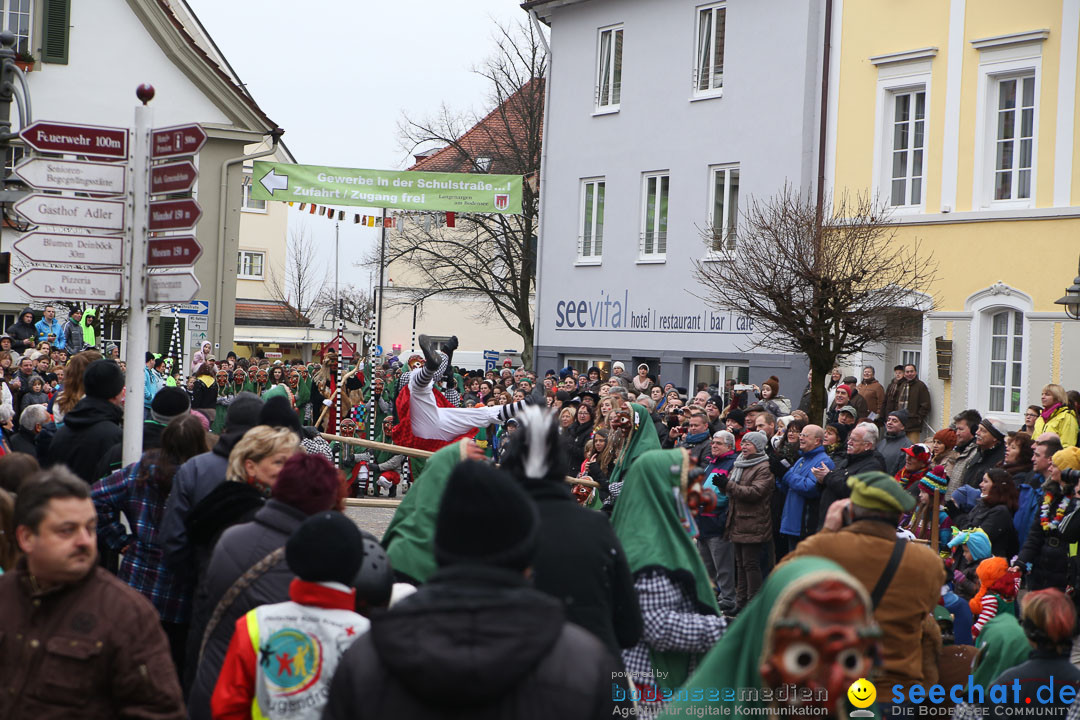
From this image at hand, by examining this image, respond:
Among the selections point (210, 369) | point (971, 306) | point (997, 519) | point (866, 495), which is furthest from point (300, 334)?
point (866, 495)

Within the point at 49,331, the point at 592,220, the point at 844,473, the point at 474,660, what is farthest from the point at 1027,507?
the point at 592,220

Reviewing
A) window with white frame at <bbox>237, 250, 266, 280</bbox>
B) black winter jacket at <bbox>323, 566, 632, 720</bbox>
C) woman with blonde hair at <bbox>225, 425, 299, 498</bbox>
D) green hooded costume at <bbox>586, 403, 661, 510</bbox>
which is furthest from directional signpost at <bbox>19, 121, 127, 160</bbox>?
window with white frame at <bbox>237, 250, 266, 280</bbox>

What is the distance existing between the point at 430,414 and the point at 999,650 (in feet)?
19.7

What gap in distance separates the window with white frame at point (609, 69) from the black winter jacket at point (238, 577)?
23748 millimetres

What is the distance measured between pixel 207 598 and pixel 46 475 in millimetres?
949

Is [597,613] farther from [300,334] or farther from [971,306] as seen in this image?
[300,334]

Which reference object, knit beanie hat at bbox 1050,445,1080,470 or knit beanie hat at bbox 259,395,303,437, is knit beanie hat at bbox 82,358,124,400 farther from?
knit beanie hat at bbox 1050,445,1080,470

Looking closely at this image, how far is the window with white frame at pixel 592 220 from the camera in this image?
2803cm

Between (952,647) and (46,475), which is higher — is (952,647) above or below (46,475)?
below

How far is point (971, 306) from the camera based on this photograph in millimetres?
19969

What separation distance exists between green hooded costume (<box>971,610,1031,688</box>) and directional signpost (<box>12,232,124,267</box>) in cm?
491

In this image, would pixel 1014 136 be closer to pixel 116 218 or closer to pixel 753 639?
pixel 116 218

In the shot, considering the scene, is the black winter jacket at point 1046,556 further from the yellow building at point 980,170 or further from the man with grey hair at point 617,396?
the yellow building at point 980,170

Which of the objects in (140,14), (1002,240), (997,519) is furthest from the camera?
(140,14)
